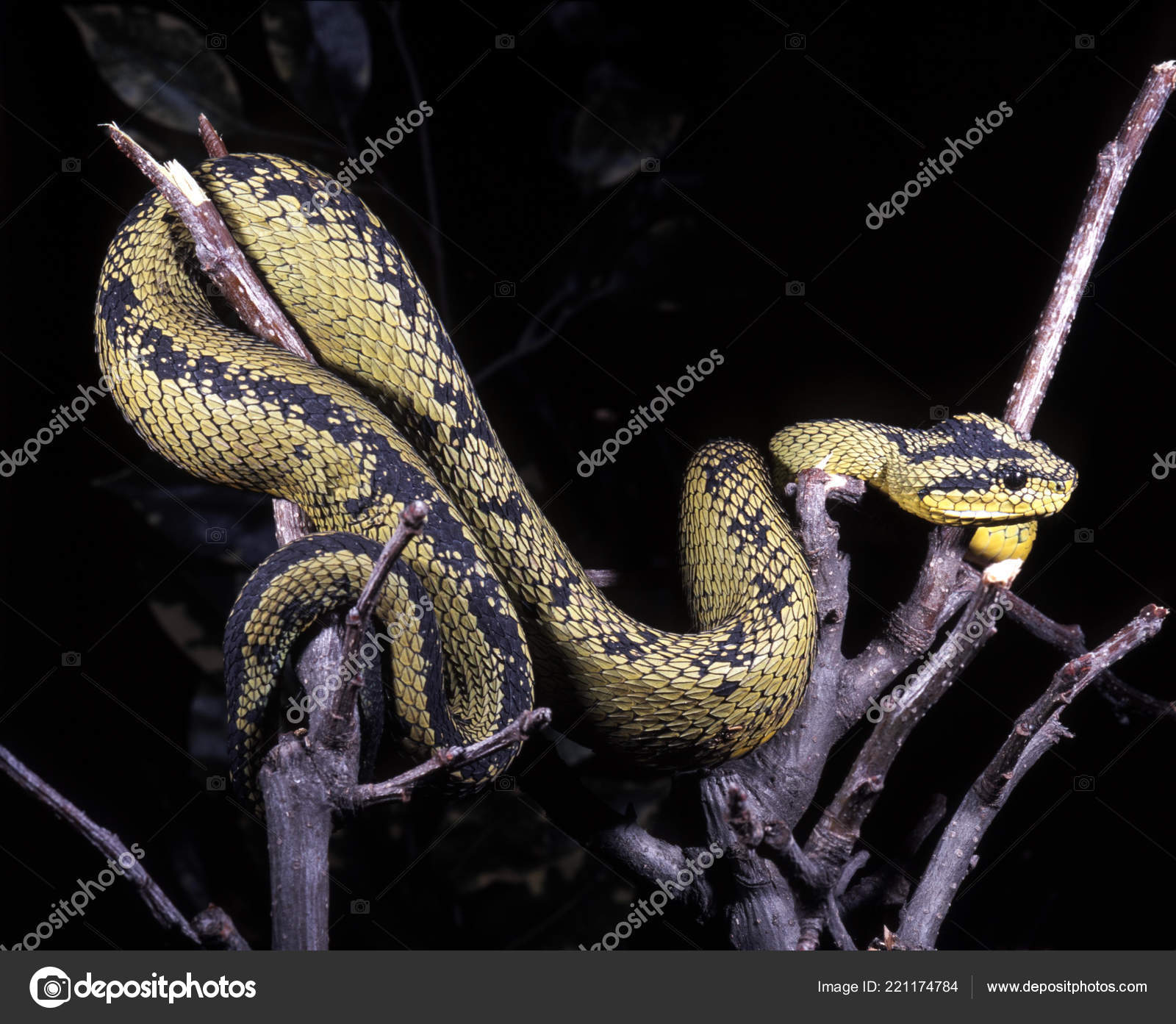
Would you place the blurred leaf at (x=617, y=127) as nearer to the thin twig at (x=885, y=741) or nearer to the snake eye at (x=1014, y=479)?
the snake eye at (x=1014, y=479)

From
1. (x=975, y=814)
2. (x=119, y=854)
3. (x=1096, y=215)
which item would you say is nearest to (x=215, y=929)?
(x=119, y=854)

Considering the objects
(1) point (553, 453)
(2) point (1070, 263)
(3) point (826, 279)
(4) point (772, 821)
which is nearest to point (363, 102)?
(1) point (553, 453)

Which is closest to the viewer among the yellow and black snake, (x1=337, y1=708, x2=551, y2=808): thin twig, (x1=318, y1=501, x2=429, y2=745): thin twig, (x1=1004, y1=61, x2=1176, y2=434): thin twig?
(x1=318, y1=501, x2=429, y2=745): thin twig

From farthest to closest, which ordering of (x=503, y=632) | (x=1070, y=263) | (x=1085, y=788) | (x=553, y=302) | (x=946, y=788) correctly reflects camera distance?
(x=553, y=302), (x=946, y=788), (x=1085, y=788), (x=1070, y=263), (x=503, y=632)

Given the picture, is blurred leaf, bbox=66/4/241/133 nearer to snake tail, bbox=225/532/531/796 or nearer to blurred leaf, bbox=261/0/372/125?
blurred leaf, bbox=261/0/372/125
